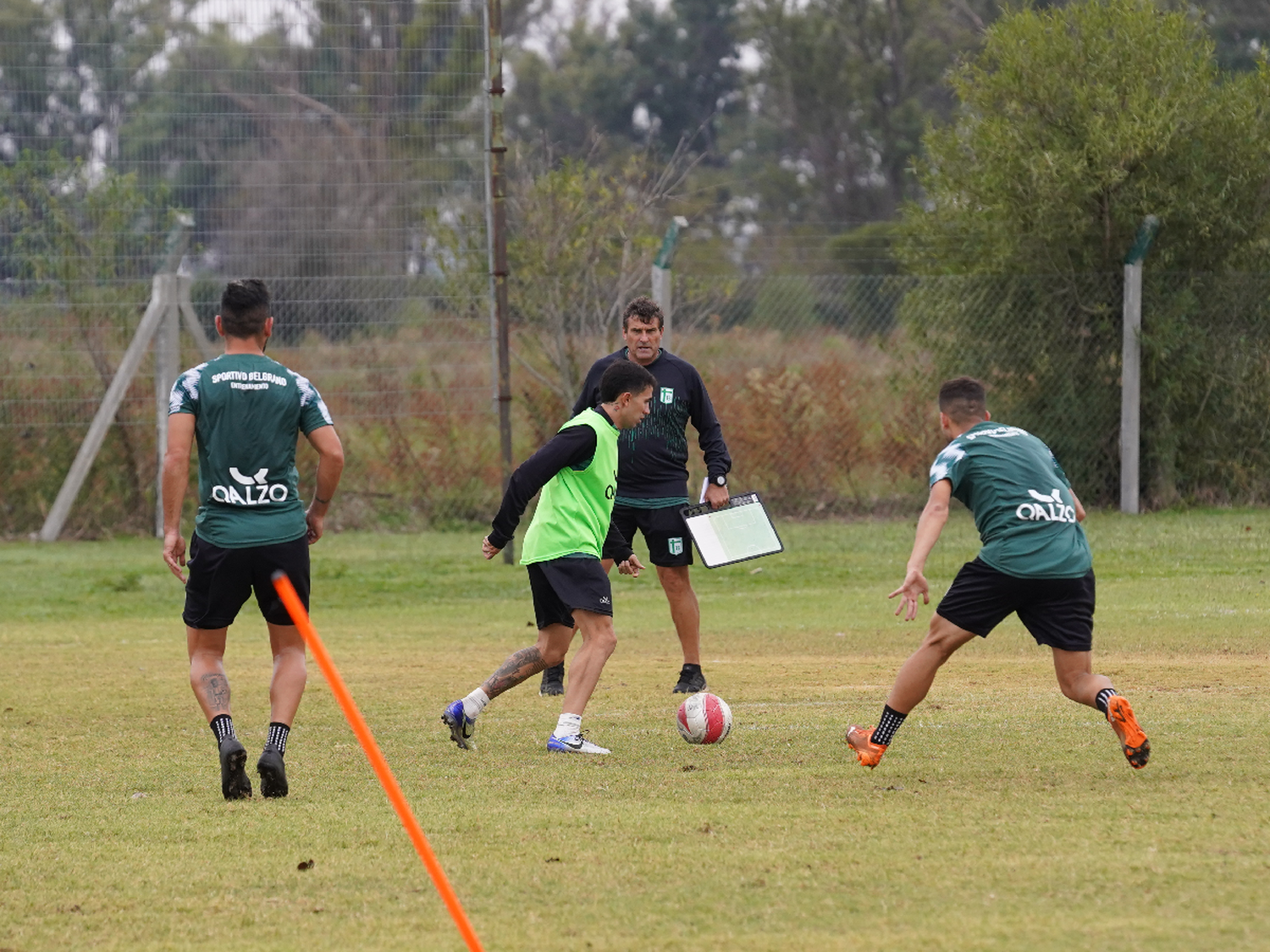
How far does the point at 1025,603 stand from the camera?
6258 millimetres

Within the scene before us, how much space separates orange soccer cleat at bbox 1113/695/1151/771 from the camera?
589 centimetres

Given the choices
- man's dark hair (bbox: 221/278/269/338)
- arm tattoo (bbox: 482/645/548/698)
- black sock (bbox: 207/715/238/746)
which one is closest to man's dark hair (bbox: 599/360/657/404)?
arm tattoo (bbox: 482/645/548/698)

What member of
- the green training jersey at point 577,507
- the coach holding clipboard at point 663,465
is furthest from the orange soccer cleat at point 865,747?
the coach holding clipboard at point 663,465

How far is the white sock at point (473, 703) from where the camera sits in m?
6.89

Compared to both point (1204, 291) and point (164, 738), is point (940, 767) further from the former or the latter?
point (1204, 291)

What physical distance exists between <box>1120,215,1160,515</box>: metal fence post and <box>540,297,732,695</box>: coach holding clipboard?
8.38 metres

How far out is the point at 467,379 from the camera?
1538cm

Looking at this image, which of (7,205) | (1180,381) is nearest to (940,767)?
(1180,381)

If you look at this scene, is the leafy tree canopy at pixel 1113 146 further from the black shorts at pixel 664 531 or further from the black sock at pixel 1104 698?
the black sock at pixel 1104 698

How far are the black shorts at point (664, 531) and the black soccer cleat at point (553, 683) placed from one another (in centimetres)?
76

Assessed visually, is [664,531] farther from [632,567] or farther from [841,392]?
[841,392]

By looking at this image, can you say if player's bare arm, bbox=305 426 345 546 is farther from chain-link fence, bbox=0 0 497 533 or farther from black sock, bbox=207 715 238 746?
chain-link fence, bbox=0 0 497 533

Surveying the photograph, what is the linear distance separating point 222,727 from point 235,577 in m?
0.55

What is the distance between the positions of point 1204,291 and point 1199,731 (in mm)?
10690
